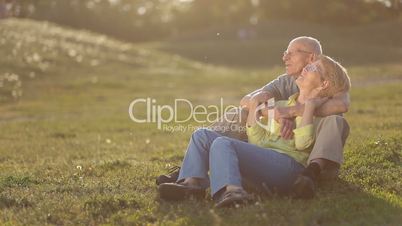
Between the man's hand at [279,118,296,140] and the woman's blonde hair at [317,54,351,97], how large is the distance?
0.61m

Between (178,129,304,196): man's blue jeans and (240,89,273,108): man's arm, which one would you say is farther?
(240,89,273,108): man's arm

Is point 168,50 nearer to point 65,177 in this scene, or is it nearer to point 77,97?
point 77,97

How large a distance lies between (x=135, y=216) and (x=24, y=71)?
34.8m

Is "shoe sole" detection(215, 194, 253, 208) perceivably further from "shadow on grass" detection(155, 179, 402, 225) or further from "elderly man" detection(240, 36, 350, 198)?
"elderly man" detection(240, 36, 350, 198)

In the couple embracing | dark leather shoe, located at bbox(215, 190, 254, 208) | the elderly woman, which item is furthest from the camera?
the elderly woman

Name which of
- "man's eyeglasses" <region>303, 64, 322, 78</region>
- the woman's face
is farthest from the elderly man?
"man's eyeglasses" <region>303, 64, 322, 78</region>

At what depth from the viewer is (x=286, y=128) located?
8.98m

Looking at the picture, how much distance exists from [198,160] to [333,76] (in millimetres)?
2120

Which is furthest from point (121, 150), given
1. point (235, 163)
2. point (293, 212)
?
point (293, 212)

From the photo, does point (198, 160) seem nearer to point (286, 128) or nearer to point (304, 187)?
point (286, 128)

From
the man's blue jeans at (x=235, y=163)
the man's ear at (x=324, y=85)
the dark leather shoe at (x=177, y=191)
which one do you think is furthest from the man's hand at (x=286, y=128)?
the dark leather shoe at (x=177, y=191)

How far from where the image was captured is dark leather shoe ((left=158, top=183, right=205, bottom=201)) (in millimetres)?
8797

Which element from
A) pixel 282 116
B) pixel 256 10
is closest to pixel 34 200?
pixel 282 116

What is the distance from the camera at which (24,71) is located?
41.3 m
